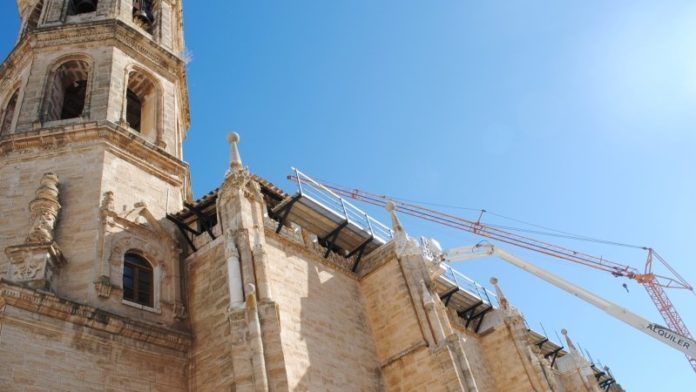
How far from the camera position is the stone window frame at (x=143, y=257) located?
13758mm

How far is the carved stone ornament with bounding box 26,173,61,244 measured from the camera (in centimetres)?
1297

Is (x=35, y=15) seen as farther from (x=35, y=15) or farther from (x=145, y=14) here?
(x=145, y=14)

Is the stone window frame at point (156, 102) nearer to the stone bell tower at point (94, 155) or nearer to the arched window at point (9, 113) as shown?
the stone bell tower at point (94, 155)

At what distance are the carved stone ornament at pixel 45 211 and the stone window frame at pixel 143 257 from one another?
1.57m

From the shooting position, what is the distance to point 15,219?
14.2 meters

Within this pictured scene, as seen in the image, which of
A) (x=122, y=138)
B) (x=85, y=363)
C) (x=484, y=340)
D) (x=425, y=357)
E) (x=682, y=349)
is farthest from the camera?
(x=682, y=349)

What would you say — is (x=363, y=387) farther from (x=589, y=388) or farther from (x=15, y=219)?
(x=589, y=388)

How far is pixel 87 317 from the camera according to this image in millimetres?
12195

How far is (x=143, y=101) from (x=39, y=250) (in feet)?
29.6

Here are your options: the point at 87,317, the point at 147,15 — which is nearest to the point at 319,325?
the point at 87,317

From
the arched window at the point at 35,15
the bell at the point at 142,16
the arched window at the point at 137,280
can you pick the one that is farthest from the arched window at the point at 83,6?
the arched window at the point at 137,280

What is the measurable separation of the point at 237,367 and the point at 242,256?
9.19 feet

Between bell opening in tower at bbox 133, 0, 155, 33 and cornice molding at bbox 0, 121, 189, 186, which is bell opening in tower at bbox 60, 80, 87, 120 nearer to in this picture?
bell opening in tower at bbox 133, 0, 155, 33

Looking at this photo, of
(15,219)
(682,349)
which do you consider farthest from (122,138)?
(682,349)
